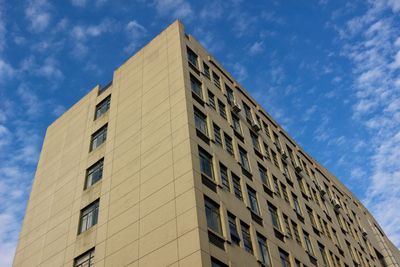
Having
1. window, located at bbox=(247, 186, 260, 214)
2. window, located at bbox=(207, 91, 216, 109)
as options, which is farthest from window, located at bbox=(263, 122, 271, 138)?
window, located at bbox=(247, 186, 260, 214)

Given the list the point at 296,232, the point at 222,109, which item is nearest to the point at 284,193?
the point at 296,232

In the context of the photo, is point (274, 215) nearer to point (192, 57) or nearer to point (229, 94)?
point (229, 94)

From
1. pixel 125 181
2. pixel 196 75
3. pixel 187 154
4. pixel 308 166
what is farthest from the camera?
pixel 308 166

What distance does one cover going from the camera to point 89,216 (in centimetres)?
2675

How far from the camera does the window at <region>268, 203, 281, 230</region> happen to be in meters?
28.5

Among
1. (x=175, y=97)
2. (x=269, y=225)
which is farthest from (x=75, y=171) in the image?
(x=269, y=225)

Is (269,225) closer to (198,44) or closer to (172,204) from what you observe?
(172,204)

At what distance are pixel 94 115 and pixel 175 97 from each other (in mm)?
9915

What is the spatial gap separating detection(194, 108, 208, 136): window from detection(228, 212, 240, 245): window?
5448 millimetres

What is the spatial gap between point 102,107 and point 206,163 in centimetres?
1327

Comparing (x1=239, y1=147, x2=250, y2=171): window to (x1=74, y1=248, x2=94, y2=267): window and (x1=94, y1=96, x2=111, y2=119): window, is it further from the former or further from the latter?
(x1=74, y1=248, x2=94, y2=267): window

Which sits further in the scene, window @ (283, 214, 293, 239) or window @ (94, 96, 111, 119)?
window @ (94, 96, 111, 119)

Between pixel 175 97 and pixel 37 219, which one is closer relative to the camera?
pixel 175 97

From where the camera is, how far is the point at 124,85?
33125 millimetres
